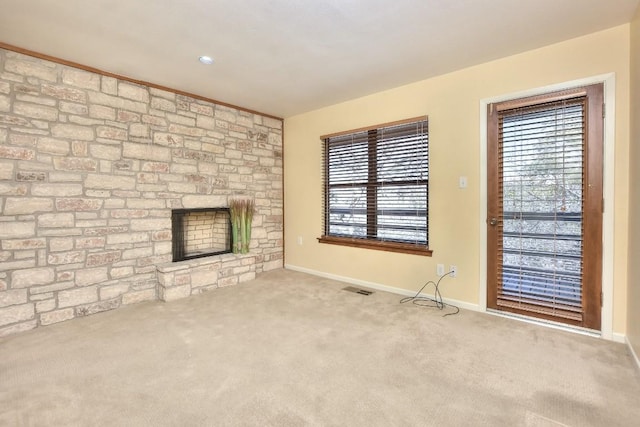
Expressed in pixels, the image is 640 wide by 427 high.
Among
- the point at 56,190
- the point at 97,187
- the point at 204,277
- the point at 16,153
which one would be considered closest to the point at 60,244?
the point at 56,190

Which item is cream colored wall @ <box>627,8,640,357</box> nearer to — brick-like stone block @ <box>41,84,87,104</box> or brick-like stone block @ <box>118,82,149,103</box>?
brick-like stone block @ <box>118,82,149,103</box>

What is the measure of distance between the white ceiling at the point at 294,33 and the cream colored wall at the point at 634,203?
0.31m

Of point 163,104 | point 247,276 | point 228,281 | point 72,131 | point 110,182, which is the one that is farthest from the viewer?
point 247,276

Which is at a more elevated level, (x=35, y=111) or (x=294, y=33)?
(x=294, y=33)

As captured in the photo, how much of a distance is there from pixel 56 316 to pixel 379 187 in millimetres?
3530

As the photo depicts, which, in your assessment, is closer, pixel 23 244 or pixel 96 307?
pixel 23 244

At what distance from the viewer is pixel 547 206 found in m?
2.61

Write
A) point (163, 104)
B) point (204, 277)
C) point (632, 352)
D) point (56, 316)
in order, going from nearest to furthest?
1. point (632, 352)
2. point (56, 316)
3. point (163, 104)
4. point (204, 277)

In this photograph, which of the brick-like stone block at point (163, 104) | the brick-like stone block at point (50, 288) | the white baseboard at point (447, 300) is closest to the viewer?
the white baseboard at point (447, 300)

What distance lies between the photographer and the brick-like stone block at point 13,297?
99.9 inches

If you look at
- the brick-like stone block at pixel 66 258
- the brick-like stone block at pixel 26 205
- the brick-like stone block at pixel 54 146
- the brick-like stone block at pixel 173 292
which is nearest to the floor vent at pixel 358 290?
the brick-like stone block at pixel 173 292

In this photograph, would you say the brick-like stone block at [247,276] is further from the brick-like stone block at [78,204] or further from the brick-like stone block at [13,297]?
the brick-like stone block at [13,297]

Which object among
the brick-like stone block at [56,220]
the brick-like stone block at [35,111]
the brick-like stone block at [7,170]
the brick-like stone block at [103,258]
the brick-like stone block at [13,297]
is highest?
the brick-like stone block at [35,111]

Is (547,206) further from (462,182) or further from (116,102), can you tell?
(116,102)
